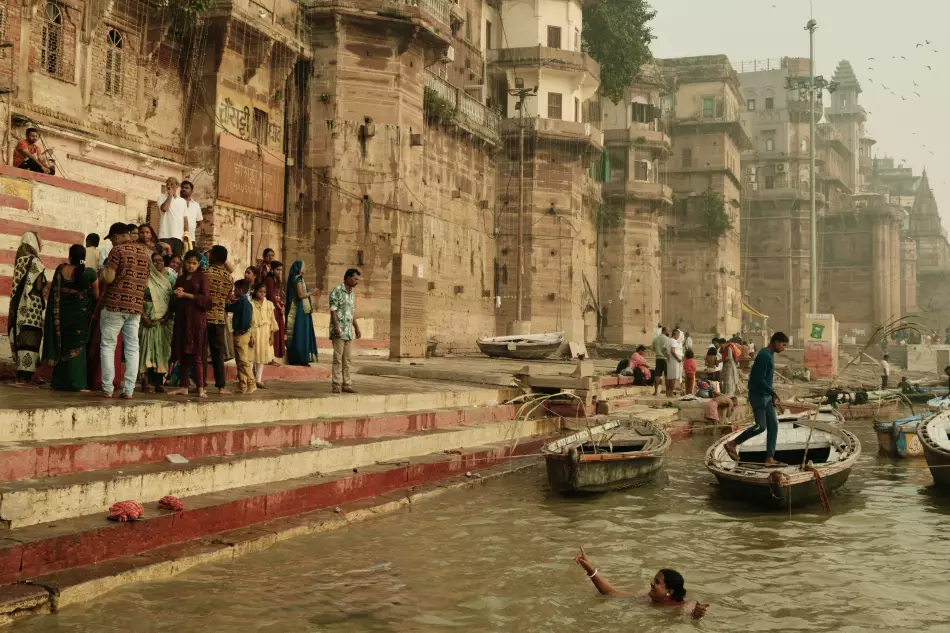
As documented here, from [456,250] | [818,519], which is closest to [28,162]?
[818,519]

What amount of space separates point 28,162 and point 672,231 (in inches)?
1593

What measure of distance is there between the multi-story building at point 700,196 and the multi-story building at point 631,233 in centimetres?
629

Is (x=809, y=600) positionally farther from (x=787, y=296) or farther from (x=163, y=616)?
(x=787, y=296)

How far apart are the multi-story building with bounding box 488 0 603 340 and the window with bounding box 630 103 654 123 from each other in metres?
8.25

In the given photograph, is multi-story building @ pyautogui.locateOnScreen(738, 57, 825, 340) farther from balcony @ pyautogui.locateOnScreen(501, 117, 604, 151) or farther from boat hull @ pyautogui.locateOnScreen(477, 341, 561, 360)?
boat hull @ pyautogui.locateOnScreen(477, 341, 561, 360)

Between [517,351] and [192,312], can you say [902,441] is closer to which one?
[192,312]

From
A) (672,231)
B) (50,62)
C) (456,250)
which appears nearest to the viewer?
(50,62)

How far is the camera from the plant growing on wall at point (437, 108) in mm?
26844

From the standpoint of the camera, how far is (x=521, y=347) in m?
27.7

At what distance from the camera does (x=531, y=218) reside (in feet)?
108

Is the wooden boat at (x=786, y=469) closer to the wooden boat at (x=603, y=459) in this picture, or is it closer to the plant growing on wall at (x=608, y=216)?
the wooden boat at (x=603, y=459)

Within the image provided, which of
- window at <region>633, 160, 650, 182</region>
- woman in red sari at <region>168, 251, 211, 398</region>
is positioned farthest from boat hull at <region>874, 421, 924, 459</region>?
window at <region>633, 160, 650, 182</region>

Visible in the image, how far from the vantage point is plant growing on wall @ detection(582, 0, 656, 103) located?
37500 millimetres

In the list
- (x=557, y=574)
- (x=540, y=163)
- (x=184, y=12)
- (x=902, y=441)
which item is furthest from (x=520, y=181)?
(x=557, y=574)
